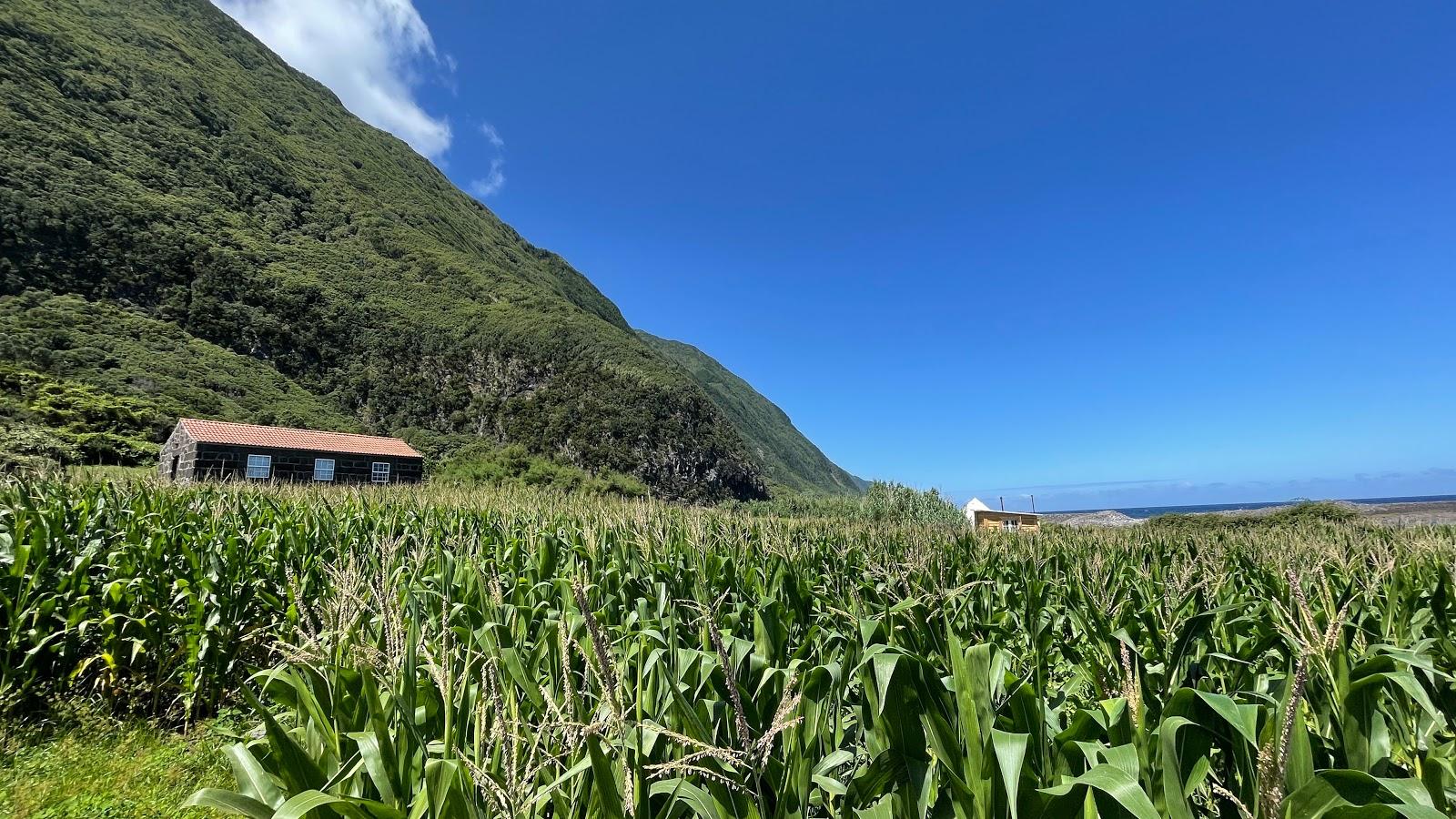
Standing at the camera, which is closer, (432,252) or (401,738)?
(401,738)

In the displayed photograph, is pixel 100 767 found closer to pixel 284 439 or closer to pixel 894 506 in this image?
pixel 894 506

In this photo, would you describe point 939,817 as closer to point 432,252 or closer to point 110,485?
point 110,485

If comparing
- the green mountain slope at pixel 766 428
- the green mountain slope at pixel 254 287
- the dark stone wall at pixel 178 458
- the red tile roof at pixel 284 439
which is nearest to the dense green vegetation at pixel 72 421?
the dark stone wall at pixel 178 458

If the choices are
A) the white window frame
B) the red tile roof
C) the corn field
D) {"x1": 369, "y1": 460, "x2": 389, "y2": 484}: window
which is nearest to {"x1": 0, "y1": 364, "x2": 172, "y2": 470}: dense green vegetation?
the red tile roof

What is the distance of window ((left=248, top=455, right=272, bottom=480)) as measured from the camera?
2539 centimetres

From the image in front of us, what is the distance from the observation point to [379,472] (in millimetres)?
30234

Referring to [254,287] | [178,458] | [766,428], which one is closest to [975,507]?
[178,458]

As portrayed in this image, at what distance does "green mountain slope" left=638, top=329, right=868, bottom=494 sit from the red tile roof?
78.5 m

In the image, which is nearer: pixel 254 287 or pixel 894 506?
pixel 894 506

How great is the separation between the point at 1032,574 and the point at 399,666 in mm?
5392

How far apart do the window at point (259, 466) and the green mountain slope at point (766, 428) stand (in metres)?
83.4

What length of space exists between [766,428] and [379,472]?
4805 inches

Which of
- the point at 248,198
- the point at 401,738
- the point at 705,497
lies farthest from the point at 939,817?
the point at 248,198

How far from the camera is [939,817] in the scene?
1.44m
